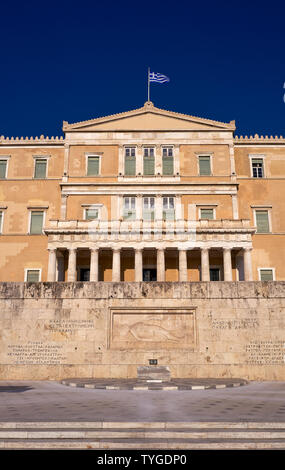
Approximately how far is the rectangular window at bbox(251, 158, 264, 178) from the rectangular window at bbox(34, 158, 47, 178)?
2172 cm

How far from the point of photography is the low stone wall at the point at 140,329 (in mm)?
17781

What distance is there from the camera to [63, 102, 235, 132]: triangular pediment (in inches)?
1673

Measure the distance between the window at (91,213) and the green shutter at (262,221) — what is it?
16.0 metres

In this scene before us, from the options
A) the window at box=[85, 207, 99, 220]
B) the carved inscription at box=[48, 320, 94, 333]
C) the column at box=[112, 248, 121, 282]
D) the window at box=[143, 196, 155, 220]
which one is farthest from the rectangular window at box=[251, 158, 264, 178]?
the carved inscription at box=[48, 320, 94, 333]

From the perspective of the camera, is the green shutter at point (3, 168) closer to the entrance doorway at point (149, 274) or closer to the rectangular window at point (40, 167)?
the rectangular window at point (40, 167)

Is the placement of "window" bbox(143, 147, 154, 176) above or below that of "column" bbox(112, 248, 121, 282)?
above

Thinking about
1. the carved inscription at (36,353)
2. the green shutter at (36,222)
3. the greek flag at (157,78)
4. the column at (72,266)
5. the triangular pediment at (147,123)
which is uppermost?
the greek flag at (157,78)

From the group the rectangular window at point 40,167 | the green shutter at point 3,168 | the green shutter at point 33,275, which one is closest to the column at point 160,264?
the green shutter at point 33,275

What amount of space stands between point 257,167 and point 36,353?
32.0 meters

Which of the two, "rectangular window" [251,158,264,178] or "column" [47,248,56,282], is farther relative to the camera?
"rectangular window" [251,158,264,178]

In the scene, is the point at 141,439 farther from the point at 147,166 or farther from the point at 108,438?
the point at 147,166

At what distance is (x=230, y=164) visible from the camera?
136 ft

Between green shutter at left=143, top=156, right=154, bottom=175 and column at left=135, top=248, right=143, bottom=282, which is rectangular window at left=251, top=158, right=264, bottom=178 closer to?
green shutter at left=143, top=156, right=154, bottom=175

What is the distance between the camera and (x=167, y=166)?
41594mm
